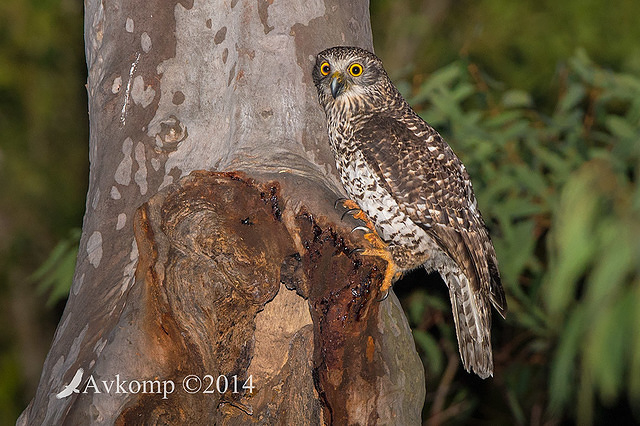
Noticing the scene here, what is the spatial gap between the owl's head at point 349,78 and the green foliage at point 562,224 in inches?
32.1

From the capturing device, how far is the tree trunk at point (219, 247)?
2.05m

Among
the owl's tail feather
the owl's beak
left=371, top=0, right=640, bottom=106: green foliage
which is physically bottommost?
the owl's tail feather

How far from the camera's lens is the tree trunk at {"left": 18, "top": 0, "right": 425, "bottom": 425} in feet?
6.73

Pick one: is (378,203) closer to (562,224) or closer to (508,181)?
(562,224)

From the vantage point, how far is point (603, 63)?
18.8ft

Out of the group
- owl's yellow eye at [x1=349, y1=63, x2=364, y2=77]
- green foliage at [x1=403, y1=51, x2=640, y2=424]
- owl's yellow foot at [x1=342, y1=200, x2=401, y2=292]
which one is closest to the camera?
owl's yellow foot at [x1=342, y1=200, x2=401, y2=292]

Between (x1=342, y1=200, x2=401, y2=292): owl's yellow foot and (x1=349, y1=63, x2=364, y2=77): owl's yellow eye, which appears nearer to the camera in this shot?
(x1=342, y1=200, x2=401, y2=292): owl's yellow foot

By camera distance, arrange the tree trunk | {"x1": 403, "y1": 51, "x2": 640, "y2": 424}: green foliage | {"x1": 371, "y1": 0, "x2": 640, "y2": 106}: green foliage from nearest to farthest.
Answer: the tree trunk → {"x1": 403, "y1": 51, "x2": 640, "y2": 424}: green foliage → {"x1": 371, "y1": 0, "x2": 640, "y2": 106}: green foliage

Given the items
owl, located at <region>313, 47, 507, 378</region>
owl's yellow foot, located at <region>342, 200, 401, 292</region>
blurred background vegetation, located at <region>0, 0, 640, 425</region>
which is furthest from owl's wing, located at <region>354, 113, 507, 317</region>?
blurred background vegetation, located at <region>0, 0, 640, 425</region>

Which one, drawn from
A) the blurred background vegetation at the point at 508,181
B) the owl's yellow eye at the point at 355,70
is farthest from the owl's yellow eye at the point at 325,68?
the blurred background vegetation at the point at 508,181

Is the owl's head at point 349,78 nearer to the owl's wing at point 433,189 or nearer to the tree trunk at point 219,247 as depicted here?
the tree trunk at point 219,247

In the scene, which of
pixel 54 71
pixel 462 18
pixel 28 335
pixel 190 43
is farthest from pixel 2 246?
pixel 190 43

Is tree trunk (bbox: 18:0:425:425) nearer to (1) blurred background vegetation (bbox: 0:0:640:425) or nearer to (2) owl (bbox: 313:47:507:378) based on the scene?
(2) owl (bbox: 313:47:507:378)

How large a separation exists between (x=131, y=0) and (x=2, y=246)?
5478mm
